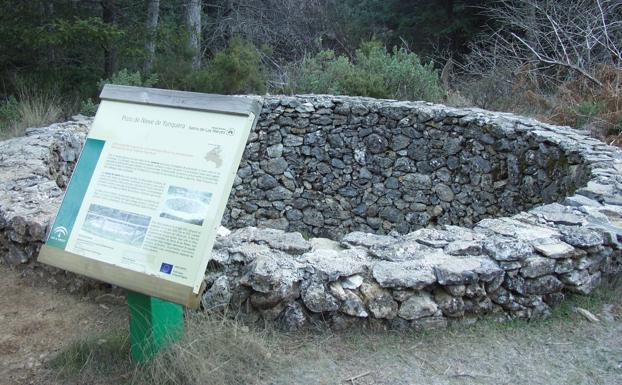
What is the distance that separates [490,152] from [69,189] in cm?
487

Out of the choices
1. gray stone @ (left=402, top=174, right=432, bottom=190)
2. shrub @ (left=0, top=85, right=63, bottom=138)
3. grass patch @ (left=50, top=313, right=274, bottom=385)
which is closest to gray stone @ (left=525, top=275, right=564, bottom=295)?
grass patch @ (left=50, top=313, right=274, bottom=385)

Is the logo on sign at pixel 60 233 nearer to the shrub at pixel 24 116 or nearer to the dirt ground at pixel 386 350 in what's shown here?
the dirt ground at pixel 386 350

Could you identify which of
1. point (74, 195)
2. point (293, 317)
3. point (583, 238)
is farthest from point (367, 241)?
point (74, 195)

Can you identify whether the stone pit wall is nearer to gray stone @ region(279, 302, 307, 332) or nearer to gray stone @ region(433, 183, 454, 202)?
gray stone @ region(433, 183, 454, 202)

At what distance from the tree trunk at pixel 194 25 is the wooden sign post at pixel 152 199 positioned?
8908mm

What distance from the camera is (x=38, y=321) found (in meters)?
3.15

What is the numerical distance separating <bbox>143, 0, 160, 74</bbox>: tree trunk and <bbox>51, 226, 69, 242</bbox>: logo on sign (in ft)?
26.2

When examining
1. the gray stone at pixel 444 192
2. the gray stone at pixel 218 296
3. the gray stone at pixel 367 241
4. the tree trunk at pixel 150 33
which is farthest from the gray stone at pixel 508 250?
the tree trunk at pixel 150 33

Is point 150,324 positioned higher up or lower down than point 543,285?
lower down

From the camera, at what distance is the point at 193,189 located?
2.31m

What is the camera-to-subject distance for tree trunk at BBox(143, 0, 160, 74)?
998cm

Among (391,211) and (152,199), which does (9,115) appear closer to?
(391,211)

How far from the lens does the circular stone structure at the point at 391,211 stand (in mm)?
3049

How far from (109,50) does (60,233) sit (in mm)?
8651
